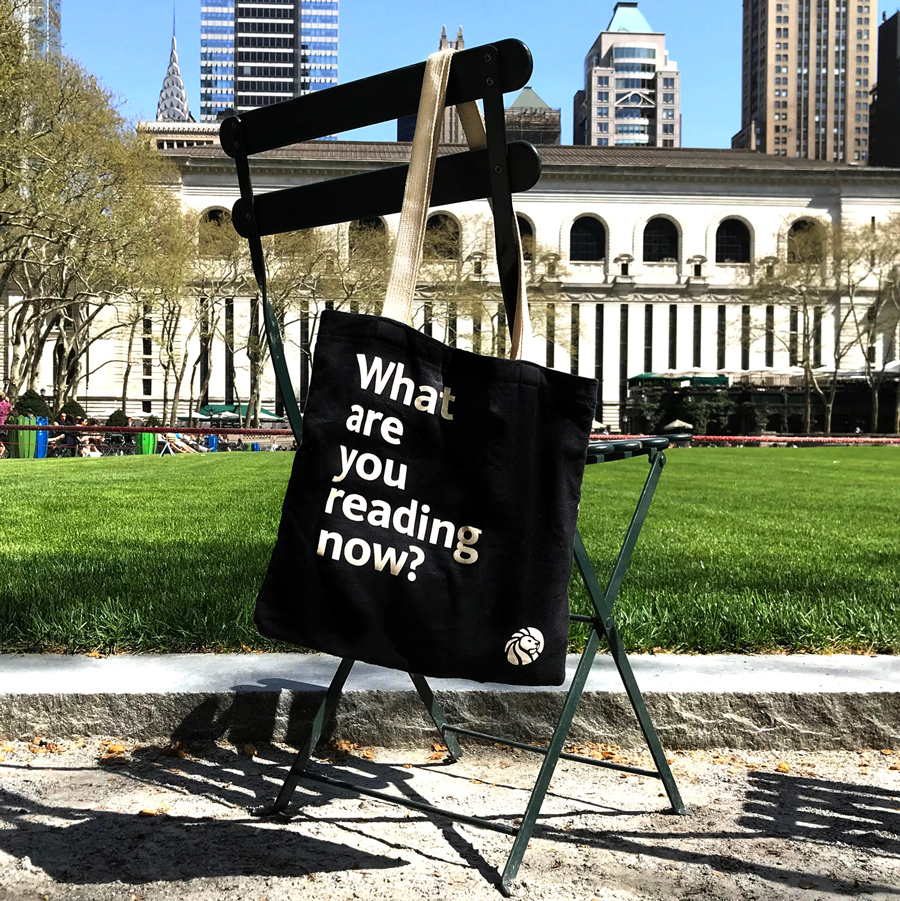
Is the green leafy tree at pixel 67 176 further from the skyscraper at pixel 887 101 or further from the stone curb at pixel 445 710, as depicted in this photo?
the skyscraper at pixel 887 101

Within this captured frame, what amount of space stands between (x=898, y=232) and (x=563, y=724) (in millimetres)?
55228

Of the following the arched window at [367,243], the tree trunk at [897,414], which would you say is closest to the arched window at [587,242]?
the tree trunk at [897,414]

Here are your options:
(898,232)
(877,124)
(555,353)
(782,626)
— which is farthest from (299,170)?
(877,124)

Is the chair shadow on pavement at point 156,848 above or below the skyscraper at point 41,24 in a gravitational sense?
below

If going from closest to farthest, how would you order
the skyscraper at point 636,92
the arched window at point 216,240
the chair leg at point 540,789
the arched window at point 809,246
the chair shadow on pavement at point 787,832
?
1. the chair leg at point 540,789
2. the chair shadow on pavement at point 787,832
3. the arched window at point 216,240
4. the arched window at point 809,246
5. the skyscraper at point 636,92

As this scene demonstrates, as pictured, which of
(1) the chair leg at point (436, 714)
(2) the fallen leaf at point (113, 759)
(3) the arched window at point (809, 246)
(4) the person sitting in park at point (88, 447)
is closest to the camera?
(1) the chair leg at point (436, 714)

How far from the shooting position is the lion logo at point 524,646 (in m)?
2.05

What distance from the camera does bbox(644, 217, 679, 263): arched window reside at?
80500 millimetres

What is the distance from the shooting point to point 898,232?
51.1 meters

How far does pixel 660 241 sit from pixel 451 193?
3230 inches

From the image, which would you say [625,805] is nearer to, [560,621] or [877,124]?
[560,621]

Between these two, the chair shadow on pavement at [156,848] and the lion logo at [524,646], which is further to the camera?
the chair shadow on pavement at [156,848]

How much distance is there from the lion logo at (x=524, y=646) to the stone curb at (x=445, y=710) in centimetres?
125

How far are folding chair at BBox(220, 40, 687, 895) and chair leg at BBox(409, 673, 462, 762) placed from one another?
205 millimetres
